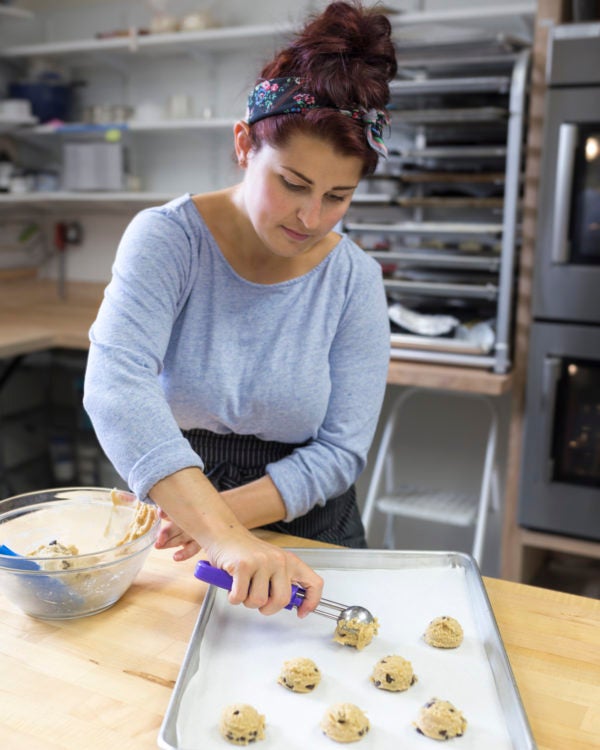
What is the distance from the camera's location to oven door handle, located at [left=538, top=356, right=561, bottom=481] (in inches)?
82.7

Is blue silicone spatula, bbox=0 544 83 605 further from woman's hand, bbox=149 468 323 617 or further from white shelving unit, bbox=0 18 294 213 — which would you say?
white shelving unit, bbox=0 18 294 213

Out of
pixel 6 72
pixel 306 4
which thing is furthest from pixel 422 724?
pixel 6 72

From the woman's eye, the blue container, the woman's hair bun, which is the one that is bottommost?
the woman's eye

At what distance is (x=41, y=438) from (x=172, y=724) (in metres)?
2.94

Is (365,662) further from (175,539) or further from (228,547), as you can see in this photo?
(175,539)

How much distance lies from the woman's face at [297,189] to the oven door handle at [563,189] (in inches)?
43.0

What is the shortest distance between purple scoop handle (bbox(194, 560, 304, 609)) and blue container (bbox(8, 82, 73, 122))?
2.80 meters

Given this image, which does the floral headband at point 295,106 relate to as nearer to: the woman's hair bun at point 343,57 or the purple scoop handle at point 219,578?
the woman's hair bun at point 343,57

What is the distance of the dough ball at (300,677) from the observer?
0.75 metres

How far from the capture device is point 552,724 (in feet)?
2.40

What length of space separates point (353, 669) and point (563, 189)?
1567 millimetres

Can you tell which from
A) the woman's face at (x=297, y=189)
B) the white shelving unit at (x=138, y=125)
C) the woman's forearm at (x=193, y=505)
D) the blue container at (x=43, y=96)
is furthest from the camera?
the blue container at (x=43, y=96)

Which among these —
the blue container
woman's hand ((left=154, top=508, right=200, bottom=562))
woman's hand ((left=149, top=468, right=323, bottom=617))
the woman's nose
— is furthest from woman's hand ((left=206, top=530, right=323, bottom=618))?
the blue container

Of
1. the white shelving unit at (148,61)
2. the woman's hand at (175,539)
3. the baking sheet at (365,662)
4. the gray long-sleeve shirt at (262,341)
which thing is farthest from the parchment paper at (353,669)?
the white shelving unit at (148,61)
